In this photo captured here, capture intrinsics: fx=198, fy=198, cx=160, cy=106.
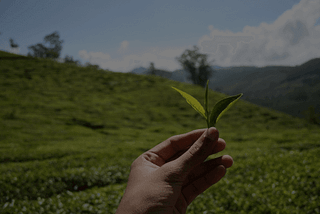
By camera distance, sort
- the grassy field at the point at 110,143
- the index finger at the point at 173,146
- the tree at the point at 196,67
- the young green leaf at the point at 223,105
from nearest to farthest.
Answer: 1. the young green leaf at the point at 223,105
2. the index finger at the point at 173,146
3. the grassy field at the point at 110,143
4. the tree at the point at 196,67

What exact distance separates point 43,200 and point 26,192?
0.95m

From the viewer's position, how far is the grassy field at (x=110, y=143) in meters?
4.94

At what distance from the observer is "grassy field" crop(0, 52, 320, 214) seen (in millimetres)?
4941

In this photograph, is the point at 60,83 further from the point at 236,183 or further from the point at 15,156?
the point at 236,183

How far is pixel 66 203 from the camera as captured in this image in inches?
196

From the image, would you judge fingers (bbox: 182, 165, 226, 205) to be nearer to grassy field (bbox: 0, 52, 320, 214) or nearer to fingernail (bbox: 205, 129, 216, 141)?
fingernail (bbox: 205, 129, 216, 141)

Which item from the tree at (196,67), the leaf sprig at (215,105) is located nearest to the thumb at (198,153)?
the leaf sprig at (215,105)

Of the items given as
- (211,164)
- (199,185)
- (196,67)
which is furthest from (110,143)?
(196,67)

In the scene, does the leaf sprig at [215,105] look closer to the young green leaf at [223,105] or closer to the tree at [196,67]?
the young green leaf at [223,105]

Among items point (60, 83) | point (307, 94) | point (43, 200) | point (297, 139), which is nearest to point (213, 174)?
point (43, 200)

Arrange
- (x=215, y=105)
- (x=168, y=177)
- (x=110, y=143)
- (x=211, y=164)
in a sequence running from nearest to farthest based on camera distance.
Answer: (x=215, y=105)
(x=168, y=177)
(x=211, y=164)
(x=110, y=143)

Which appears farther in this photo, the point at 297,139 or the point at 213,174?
the point at 297,139

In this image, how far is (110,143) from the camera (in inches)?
436

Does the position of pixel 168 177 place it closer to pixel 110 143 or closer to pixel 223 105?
pixel 223 105
